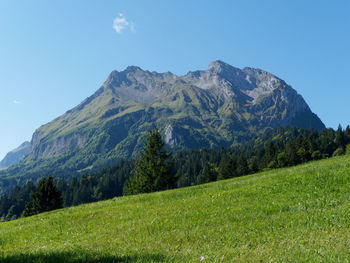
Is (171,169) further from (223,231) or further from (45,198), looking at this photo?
(223,231)

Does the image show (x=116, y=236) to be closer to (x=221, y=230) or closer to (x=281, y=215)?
(x=221, y=230)

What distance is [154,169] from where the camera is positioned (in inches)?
1822

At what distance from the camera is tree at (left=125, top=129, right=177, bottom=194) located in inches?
Result: 1807

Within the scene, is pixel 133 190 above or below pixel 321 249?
below

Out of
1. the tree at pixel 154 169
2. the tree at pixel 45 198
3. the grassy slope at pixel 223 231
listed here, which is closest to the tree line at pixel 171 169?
the tree at pixel 154 169

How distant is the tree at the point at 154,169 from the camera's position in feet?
151

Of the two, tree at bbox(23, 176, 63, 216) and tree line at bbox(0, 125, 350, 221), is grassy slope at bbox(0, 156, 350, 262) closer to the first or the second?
tree line at bbox(0, 125, 350, 221)

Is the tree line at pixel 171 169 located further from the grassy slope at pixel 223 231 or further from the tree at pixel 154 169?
the grassy slope at pixel 223 231

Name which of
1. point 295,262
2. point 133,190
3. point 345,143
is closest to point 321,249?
point 295,262

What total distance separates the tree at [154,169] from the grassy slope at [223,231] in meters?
30.8

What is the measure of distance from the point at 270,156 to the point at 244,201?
394 ft

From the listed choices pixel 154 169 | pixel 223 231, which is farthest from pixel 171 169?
pixel 223 231

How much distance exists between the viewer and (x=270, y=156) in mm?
123875

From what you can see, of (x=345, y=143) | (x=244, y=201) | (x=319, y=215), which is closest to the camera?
(x=319, y=215)
